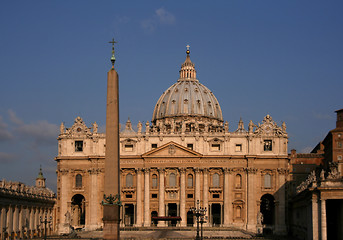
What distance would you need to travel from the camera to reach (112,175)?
130 ft

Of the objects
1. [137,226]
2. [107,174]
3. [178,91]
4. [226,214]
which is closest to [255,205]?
[226,214]

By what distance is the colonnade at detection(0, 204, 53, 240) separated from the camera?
76688 mm

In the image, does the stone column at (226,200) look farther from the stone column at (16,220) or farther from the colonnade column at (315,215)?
the colonnade column at (315,215)

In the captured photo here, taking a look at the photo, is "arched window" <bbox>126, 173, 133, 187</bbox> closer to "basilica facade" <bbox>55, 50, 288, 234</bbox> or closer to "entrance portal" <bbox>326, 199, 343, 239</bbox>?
"basilica facade" <bbox>55, 50, 288, 234</bbox>

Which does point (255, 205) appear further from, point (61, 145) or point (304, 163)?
point (61, 145)

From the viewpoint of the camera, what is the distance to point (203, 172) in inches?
4328

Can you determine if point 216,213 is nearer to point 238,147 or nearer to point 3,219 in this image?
point 238,147

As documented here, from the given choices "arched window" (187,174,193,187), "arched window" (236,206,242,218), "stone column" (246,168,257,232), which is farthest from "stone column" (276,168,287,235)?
"arched window" (187,174,193,187)

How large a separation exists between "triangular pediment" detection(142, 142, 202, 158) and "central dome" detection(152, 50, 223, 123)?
130ft

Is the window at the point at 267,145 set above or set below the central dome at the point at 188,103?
below

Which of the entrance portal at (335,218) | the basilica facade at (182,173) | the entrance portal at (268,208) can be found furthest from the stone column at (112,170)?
the entrance portal at (268,208)

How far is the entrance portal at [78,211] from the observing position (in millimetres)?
113312

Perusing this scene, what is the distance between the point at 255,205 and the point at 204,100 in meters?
49.4

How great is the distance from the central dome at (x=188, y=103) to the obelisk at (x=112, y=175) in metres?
109
